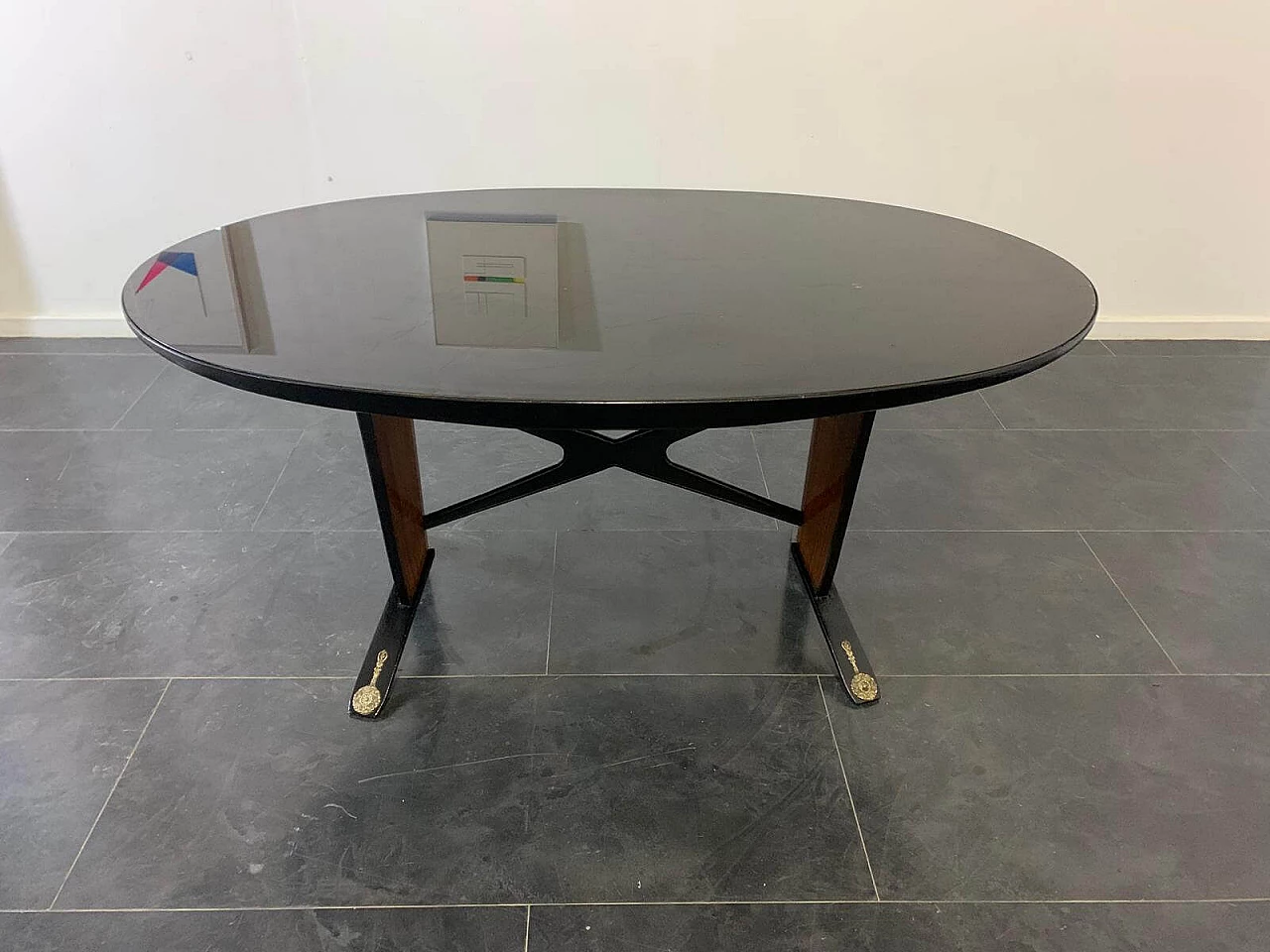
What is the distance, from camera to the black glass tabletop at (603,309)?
0.95 metres

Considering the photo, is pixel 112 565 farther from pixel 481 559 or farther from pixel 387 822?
pixel 387 822

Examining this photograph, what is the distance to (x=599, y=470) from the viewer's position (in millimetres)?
1551

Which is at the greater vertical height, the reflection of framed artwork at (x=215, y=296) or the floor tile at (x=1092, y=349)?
the reflection of framed artwork at (x=215, y=296)

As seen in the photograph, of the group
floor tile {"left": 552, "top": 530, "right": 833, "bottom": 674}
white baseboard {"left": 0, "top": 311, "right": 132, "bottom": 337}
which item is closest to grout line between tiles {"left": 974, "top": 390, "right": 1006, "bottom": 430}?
floor tile {"left": 552, "top": 530, "right": 833, "bottom": 674}

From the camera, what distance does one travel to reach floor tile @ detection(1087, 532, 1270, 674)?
168 cm

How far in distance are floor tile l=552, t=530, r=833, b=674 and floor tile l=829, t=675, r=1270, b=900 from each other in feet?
0.69

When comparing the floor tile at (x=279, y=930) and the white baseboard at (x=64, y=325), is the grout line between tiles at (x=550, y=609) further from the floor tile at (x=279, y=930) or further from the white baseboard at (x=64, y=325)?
the white baseboard at (x=64, y=325)

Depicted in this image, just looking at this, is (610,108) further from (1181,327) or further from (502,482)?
(1181,327)

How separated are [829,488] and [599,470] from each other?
46 centimetres

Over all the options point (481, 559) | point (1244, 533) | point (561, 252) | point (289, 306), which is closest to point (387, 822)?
point (481, 559)

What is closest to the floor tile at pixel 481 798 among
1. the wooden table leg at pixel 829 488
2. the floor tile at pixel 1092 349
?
the wooden table leg at pixel 829 488

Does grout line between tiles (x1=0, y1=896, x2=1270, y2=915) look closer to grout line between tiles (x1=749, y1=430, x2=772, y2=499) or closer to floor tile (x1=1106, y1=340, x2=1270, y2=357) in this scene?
grout line between tiles (x1=749, y1=430, x2=772, y2=499)

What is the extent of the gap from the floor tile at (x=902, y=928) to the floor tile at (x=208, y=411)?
1636mm

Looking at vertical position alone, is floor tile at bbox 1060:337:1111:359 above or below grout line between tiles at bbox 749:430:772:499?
above
